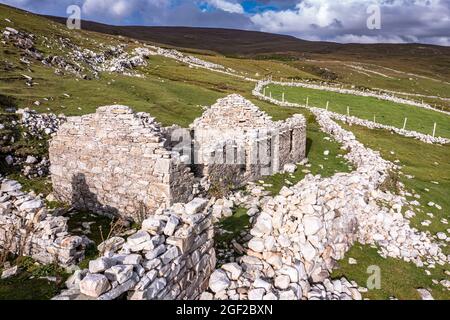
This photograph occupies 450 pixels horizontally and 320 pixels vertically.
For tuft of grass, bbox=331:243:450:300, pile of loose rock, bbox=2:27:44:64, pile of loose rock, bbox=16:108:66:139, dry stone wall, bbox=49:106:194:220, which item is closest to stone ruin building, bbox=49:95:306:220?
dry stone wall, bbox=49:106:194:220

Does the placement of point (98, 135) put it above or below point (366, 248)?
above

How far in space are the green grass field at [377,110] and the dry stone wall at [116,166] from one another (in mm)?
35970

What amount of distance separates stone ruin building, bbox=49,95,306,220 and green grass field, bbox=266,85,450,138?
103 ft

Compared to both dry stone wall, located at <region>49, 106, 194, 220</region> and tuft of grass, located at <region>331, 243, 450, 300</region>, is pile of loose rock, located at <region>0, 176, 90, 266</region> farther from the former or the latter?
tuft of grass, located at <region>331, 243, 450, 300</region>

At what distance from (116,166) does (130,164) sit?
808 millimetres

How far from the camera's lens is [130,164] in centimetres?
1341

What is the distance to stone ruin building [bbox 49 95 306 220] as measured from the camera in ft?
42.5

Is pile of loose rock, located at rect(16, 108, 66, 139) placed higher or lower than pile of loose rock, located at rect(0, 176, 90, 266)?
higher

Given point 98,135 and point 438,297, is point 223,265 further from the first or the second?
point 98,135

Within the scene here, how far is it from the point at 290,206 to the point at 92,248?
636cm

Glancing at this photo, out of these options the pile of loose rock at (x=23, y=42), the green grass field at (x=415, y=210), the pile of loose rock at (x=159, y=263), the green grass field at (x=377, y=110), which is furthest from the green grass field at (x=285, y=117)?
the pile of loose rock at (x=159, y=263)

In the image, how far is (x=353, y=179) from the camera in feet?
46.0

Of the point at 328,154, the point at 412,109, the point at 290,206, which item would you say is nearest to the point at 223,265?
the point at 290,206
